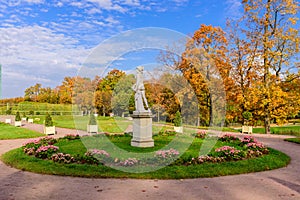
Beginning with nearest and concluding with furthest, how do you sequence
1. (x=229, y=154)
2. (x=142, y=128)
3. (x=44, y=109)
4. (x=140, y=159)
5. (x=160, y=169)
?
(x=160, y=169), (x=140, y=159), (x=229, y=154), (x=142, y=128), (x=44, y=109)

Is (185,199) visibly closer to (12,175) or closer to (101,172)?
(101,172)

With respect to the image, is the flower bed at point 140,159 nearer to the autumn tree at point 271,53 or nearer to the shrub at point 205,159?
the shrub at point 205,159

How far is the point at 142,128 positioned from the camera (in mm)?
10289

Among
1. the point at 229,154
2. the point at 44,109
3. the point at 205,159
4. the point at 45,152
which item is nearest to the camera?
the point at 205,159

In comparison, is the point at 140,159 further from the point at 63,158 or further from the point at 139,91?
the point at 139,91

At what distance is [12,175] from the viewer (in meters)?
6.95

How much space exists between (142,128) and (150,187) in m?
4.46

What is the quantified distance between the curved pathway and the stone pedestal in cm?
383

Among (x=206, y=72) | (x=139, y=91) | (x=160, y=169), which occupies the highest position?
(x=206, y=72)

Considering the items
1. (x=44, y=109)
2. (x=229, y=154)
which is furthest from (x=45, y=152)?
(x=44, y=109)

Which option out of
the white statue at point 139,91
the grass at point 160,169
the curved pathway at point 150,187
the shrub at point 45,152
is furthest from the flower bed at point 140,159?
the white statue at point 139,91

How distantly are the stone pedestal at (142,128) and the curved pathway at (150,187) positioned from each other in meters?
3.83

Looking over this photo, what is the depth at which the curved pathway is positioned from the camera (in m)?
5.29

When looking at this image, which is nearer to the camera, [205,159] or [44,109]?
[205,159]
